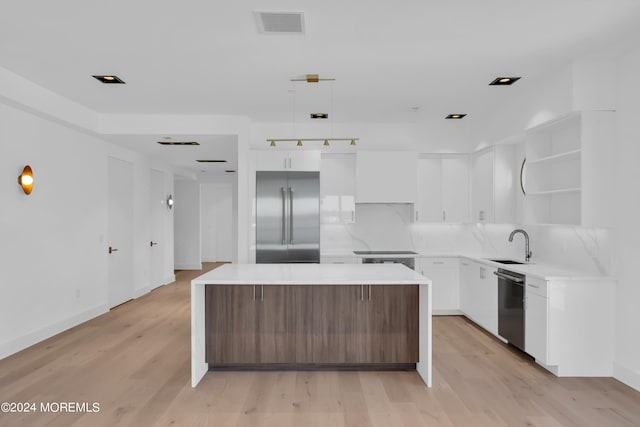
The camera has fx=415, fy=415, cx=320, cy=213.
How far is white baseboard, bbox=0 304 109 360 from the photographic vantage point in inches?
165

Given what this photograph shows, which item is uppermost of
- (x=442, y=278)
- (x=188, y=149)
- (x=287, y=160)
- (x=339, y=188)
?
(x=188, y=149)

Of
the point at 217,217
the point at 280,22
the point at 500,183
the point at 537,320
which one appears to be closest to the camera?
the point at 280,22

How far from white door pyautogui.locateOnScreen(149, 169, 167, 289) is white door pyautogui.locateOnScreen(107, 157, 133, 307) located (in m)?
0.90

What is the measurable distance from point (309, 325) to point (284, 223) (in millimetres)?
2055

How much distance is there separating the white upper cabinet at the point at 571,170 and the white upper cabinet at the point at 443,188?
1105 mm

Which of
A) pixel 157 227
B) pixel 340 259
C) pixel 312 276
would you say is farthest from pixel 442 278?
pixel 157 227

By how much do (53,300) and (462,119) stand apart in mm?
5816

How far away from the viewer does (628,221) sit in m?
3.52

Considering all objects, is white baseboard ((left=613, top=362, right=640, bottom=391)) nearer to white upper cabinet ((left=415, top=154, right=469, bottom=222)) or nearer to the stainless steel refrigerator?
white upper cabinet ((left=415, top=154, right=469, bottom=222))

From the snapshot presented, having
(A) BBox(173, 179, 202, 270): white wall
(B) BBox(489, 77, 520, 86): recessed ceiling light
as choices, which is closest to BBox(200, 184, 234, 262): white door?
(A) BBox(173, 179, 202, 270): white wall

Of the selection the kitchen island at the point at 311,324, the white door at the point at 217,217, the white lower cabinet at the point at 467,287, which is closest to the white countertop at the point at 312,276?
the kitchen island at the point at 311,324

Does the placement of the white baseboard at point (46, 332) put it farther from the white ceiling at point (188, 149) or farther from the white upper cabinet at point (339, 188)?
the white upper cabinet at point (339, 188)

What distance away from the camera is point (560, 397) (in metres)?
3.26

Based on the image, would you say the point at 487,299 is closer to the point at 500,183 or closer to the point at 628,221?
the point at 500,183
